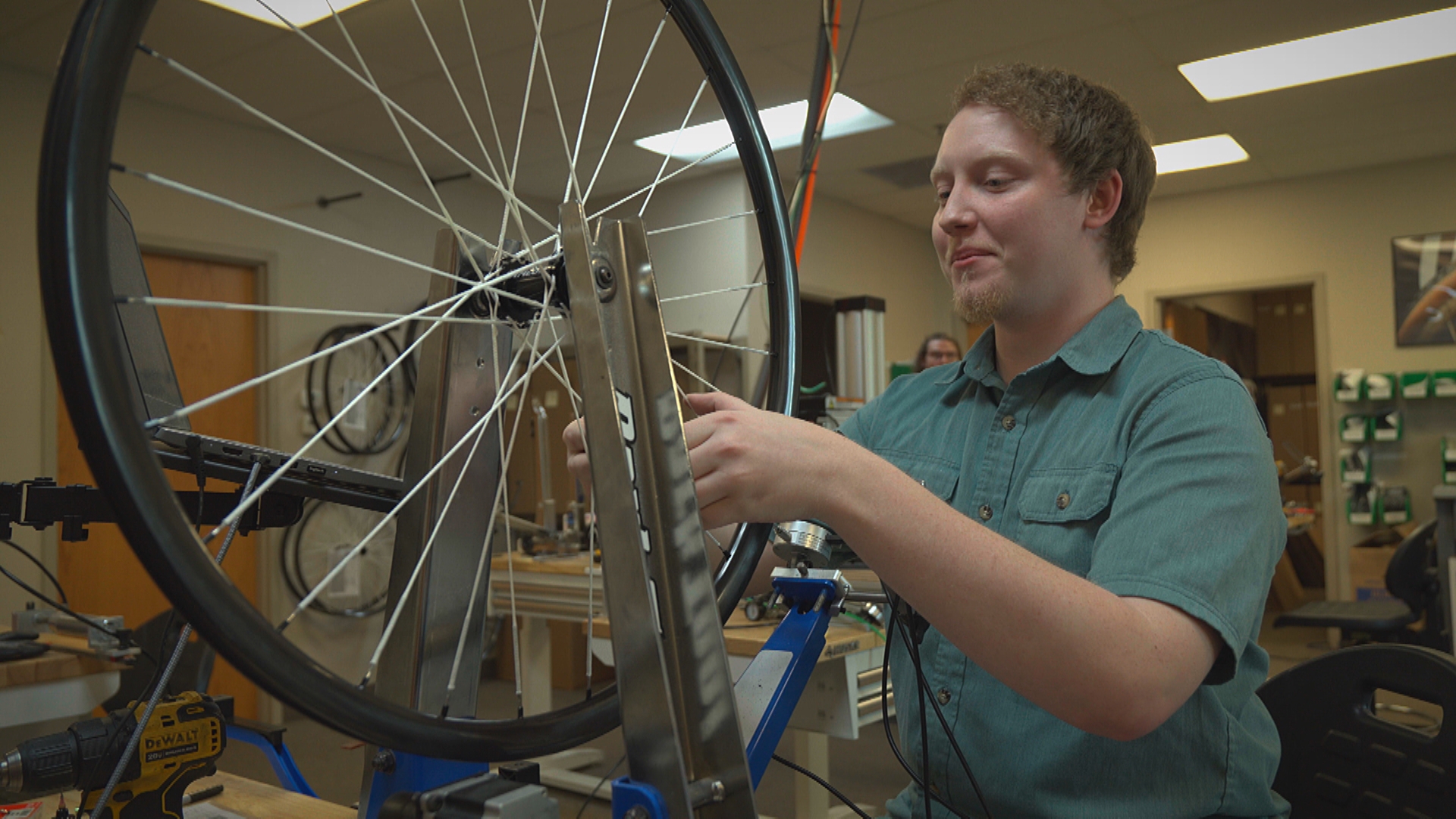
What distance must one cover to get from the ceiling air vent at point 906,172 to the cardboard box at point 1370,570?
3.08m

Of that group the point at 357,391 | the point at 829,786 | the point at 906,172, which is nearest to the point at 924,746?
the point at 829,786

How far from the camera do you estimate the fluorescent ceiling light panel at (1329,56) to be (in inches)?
146

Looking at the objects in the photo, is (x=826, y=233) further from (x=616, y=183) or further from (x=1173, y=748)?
(x=1173, y=748)

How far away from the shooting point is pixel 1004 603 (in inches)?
25.6

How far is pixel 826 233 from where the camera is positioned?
5980 millimetres

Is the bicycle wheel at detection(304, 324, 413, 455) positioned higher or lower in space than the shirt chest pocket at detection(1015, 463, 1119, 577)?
higher

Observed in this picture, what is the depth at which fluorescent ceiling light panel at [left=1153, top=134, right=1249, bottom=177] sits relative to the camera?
5059mm

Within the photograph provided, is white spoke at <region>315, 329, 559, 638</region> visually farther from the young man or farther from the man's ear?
the man's ear

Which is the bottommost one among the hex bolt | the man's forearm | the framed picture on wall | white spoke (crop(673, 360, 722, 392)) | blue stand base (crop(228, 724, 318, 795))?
blue stand base (crop(228, 724, 318, 795))

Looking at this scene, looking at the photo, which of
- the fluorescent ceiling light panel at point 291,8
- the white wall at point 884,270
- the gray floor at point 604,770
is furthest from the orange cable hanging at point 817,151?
the white wall at point 884,270

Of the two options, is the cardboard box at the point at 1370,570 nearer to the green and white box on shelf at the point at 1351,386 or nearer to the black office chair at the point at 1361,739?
the green and white box on shelf at the point at 1351,386

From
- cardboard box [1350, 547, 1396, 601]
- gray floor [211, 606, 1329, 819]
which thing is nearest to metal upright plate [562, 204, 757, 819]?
gray floor [211, 606, 1329, 819]

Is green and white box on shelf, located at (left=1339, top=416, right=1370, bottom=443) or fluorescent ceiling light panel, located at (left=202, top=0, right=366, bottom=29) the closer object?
fluorescent ceiling light panel, located at (left=202, top=0, right=366, bottom=29)

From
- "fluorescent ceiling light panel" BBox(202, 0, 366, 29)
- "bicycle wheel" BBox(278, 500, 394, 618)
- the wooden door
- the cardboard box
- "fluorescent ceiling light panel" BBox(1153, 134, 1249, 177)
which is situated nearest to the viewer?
"fluorescent ceiling light panel" BBox(202, 0, 366, 29)
